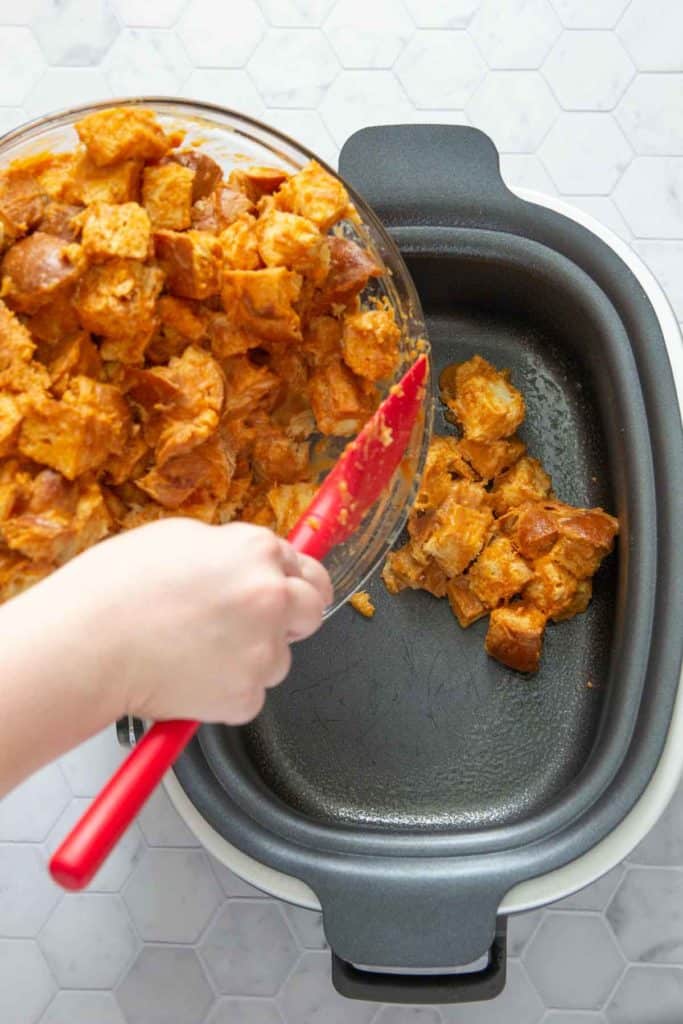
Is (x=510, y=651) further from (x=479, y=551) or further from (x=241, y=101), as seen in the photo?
(x=241, y=101)

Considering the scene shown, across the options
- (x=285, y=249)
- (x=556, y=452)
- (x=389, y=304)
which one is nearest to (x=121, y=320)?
(x=285, y=249)

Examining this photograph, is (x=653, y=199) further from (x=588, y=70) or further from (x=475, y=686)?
(x=475, y=686)

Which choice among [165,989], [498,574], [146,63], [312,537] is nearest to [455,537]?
[498,574]

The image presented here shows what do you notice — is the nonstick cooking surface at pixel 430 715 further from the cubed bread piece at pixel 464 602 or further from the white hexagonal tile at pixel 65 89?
the white hexagonal tile at pixel 65 89

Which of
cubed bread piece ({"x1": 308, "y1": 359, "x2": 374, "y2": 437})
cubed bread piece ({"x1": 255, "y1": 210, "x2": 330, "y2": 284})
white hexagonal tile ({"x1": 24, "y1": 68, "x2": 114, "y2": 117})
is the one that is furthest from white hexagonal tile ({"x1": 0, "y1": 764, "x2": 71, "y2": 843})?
white hexagonal tile ({"x1": 24, "y1": 68, "x2": 114, "y2": 117})

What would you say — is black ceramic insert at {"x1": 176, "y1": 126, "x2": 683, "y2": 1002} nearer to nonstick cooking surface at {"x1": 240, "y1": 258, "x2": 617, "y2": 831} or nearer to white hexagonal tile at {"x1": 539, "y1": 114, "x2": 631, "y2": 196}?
nonstick cooking surface at {"x1": 240, "y1": 258, "x2": 617, "y2": 831}

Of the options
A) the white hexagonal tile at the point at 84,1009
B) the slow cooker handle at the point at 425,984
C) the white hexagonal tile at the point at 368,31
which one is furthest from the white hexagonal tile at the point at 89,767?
the white hexagonal tile at the point at 368,31
